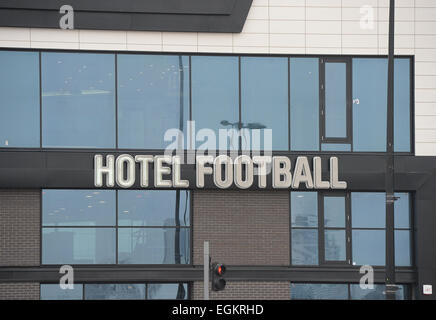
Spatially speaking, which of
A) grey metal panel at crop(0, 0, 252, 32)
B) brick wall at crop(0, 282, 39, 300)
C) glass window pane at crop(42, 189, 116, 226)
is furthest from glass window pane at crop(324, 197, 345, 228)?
brick wall at crop(0, 282, 39, 300)

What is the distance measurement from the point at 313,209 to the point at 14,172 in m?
8.90

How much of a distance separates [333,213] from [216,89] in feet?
16.9

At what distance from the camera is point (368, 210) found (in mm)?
21531

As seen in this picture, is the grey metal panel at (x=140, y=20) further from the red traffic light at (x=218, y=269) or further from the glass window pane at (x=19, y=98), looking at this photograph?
the red traffic light at (x=218, y=269)

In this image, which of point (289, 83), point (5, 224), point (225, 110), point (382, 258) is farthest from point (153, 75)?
point (382, 258)

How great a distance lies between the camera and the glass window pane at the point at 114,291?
68.4ft

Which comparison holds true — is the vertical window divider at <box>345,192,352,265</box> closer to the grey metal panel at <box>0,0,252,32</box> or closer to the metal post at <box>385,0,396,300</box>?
the metal post at <box>385,0,396,300</box>

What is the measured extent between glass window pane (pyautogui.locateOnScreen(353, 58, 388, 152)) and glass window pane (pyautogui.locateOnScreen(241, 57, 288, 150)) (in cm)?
218

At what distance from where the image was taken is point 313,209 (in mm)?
21469

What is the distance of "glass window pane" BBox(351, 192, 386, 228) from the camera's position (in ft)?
70.4

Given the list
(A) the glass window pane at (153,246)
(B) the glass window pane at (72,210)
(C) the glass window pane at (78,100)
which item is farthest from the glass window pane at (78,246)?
(C) the glass window pane at (78,100)

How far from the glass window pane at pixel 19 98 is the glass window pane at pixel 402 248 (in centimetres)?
1118

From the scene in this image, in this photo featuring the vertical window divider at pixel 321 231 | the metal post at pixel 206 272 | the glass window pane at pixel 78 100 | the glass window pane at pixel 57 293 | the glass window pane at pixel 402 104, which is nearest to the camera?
the metal post at pixel 206 272

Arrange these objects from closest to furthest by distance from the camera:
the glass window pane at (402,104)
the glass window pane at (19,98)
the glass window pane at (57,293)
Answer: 1. the glass window pane at (57,293)
2. the glass window pane at (19,98)
3. the glass window pane at (402,104)
